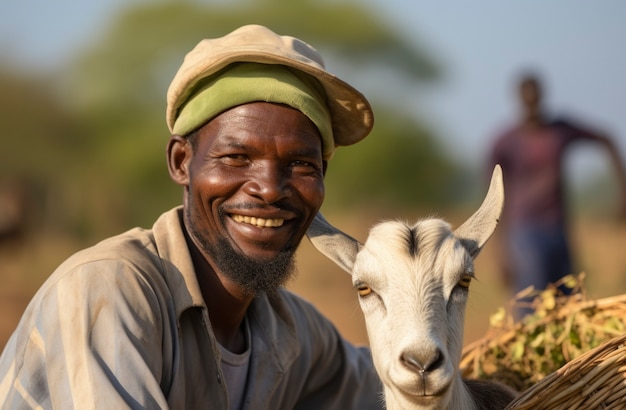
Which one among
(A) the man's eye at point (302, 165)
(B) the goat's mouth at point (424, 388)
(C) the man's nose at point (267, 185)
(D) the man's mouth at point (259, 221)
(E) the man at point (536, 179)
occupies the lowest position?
(B) the goat's mouth at point (424, 388)

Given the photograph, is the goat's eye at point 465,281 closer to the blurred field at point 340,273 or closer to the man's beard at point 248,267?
the man's beard at point 248,267

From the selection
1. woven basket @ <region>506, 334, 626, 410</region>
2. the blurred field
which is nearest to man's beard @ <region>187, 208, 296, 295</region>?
woven basket @ <region>506, 334, 626, 410</region>

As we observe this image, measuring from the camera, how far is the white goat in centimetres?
395

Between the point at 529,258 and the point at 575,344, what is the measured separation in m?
6.12

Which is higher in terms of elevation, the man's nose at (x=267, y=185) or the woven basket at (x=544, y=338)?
the man's nose at (x=267, y=185)

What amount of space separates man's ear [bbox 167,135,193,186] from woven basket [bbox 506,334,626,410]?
1.83 m

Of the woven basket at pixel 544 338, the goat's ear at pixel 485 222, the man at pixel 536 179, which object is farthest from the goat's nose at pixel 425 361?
the man at pixel 536 179

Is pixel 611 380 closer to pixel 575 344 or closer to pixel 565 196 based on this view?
pixel 575 344

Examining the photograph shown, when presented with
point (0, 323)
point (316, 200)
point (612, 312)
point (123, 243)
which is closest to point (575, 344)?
point (612, 312)

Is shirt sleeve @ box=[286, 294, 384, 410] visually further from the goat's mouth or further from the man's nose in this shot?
the goat's mouth

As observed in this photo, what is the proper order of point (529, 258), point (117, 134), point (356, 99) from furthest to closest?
point (117, 134) → point (529, 258) → point (356, 99)

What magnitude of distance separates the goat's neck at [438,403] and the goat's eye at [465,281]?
0.40m

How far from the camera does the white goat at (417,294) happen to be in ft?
13.0

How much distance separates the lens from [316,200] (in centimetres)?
474
